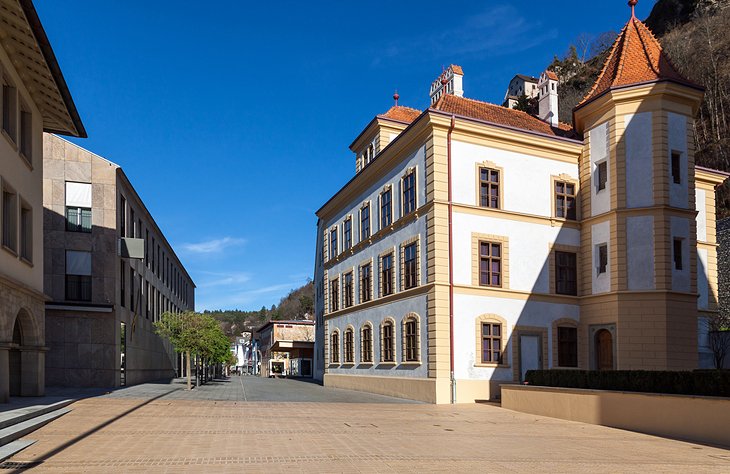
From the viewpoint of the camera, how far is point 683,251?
28.6 metres

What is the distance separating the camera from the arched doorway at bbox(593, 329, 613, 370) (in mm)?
28980

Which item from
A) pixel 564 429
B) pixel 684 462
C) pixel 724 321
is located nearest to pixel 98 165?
pixel 564 429

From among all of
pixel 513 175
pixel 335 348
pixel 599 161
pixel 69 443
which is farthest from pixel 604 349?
pixel 69 443

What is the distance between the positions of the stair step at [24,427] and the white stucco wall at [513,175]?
17.7m

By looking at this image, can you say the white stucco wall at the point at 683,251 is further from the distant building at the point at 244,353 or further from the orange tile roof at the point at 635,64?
the distant building at the point at 244,353

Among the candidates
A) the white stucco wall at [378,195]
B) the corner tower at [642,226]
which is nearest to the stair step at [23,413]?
the white stucco wall at [378,195]

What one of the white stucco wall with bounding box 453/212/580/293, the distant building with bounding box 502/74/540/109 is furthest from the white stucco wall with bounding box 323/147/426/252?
the distant building with bounding box 502/74/540/109

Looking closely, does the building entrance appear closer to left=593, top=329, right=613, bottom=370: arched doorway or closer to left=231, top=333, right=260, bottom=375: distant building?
left=593, top=329, right=613, bottom=370: arched doorway

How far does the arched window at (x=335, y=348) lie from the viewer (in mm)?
41378

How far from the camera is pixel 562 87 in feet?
330

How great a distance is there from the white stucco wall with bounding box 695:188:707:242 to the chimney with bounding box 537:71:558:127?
332 inches

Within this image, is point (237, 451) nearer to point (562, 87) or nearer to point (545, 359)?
point (545, 359)

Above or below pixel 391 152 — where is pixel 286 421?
below

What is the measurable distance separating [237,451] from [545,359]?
1957cm
